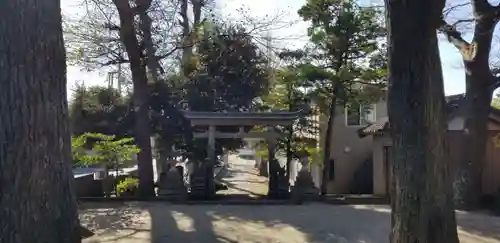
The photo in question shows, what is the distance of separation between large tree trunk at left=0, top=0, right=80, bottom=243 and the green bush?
10.8 meters

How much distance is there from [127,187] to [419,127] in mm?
11464

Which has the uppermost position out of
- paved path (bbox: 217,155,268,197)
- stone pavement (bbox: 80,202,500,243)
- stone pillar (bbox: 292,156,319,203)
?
stone pillar (bbox: 292,156,319,203)

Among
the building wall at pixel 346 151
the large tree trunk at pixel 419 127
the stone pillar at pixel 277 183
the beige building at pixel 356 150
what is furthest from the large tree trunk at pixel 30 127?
the building wall at pixel 346 151

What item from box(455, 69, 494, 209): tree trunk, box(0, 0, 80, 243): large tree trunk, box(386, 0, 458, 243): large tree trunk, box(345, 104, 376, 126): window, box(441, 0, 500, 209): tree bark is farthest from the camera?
box(345, 104, 376, 126): window

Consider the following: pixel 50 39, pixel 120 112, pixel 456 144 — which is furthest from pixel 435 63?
pixel 120 112

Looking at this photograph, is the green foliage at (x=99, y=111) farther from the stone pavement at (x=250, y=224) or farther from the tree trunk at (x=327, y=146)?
the tree trunk at (x=327, y=146)

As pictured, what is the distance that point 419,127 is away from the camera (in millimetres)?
4578

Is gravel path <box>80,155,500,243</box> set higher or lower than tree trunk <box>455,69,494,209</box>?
lower

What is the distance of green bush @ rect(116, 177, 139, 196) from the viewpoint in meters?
14.2

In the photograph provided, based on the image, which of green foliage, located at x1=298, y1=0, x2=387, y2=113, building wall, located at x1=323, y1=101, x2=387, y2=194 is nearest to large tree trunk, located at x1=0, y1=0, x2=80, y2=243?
green foliage, located at x1=298, y1=0, x2=387, y2=113

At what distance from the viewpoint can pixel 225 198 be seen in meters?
13.1

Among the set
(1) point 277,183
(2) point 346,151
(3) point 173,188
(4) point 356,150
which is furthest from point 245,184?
(3) point 173,188

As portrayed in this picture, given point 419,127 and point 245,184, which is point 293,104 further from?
point 419,127

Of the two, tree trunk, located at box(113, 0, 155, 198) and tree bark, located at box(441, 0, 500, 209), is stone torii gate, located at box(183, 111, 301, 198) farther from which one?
tree bark, located at box(441, 0, 500, 209)
